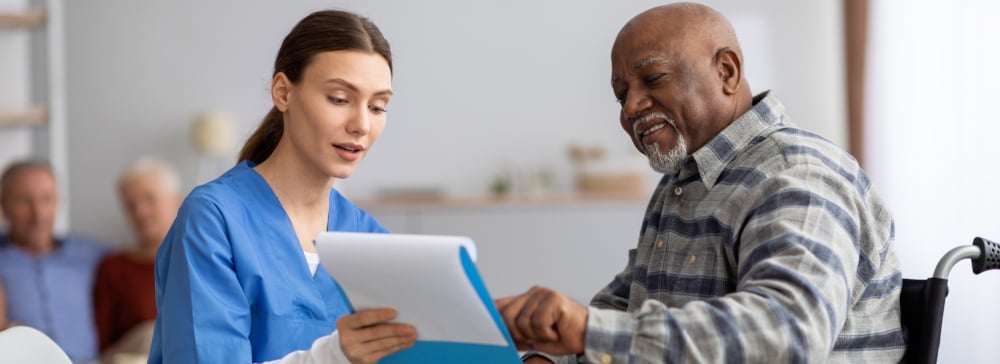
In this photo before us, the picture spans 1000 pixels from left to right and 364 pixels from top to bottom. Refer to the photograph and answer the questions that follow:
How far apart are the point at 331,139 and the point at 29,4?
3.59m

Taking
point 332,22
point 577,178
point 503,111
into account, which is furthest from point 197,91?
point 332,22

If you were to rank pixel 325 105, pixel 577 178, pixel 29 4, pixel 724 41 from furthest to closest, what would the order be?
pixel 577 178, pixel 29 4, pixel 325 105, pixel 724 41

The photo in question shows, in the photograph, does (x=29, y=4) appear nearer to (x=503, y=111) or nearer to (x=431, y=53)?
(x=431, y=53)

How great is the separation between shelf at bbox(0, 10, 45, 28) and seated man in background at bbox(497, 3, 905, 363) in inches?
136

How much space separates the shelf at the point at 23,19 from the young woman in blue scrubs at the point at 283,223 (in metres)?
3.05

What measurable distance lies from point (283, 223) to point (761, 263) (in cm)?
80

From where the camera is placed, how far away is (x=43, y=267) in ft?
13.6

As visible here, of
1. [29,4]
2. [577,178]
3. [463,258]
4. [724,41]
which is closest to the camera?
[463,258]

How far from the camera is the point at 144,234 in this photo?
4.68 metres

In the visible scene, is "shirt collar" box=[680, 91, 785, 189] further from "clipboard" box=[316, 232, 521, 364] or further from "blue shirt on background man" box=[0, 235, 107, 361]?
"blue shirt on background man" box=[0, 235, 107, 361]

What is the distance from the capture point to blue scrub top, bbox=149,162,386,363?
1.50 metres

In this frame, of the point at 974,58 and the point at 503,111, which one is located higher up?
Answer: the point at 974,58

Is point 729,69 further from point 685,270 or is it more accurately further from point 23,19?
point 23,19

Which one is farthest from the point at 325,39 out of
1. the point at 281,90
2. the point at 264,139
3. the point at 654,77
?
the point at 654,77
